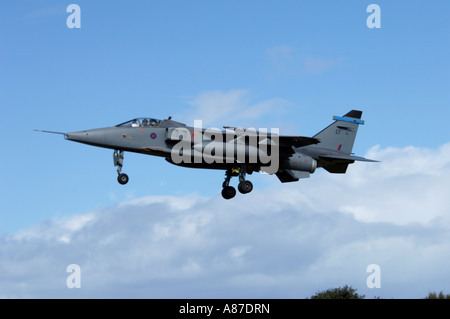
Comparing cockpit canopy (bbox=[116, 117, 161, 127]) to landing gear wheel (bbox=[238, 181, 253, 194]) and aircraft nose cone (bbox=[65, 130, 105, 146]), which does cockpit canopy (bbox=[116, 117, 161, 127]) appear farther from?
landing gear wheel (bbox=[238, 181, 253, 194])

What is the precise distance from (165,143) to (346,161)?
9.12 m

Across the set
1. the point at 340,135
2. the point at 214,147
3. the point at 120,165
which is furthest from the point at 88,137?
the point at 340,135

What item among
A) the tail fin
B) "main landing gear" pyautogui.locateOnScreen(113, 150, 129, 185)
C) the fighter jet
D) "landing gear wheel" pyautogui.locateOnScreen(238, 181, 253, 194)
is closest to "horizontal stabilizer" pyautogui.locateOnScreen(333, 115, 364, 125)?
the tail fin

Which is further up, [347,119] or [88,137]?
[347,119]

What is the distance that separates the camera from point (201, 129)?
105ft

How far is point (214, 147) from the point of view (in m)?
31.5

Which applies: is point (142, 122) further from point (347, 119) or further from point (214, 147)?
point (347, 119)

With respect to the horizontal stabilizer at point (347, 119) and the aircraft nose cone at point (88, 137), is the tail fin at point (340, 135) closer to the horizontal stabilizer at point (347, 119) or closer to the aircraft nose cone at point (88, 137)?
the horizontal stabilizer at point (347, 119)

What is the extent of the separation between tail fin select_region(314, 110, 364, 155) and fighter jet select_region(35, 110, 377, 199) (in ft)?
5.02

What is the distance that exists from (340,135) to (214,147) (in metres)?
7.50

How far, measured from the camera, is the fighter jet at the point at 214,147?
31.4 m
